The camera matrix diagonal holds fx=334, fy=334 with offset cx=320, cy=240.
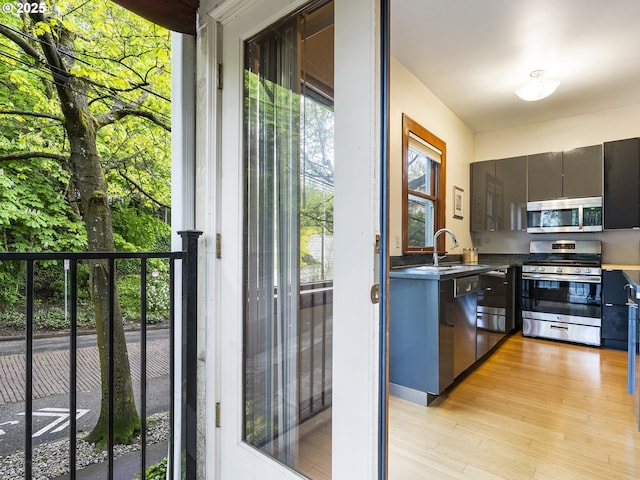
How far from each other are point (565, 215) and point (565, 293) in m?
0.91

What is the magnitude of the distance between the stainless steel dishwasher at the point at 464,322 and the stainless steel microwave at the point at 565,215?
1887mm

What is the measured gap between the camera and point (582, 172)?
12.3ft

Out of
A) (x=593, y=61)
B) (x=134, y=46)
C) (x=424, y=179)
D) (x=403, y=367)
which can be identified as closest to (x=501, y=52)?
(x=593, y=61)

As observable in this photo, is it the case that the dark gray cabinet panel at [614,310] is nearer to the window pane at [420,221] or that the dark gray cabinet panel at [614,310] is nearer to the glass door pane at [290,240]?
the window pane at [420,221]

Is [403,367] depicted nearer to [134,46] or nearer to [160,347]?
[160,347]

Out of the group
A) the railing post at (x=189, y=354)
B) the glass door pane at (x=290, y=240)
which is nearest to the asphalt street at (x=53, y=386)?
the railing post at (x=189, y=354)

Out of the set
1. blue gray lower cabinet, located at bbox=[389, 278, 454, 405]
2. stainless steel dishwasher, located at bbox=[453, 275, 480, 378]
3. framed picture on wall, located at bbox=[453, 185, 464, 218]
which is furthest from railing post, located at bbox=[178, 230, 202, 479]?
framed picture on wall, located at bbox=[453, 185, 464, 218]

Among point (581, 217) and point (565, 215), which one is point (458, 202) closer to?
point (565, 215)

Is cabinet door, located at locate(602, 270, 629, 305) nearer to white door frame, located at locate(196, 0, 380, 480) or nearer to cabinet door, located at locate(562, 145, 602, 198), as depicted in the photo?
cabinet door, located at locate(562, 145, 602, 198)

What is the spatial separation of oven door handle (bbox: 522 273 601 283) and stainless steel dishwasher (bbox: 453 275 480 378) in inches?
61.7

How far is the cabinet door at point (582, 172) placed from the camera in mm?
3678

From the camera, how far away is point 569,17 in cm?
228

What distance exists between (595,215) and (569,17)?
2325mm

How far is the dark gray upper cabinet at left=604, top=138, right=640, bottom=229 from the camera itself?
3492 mm
